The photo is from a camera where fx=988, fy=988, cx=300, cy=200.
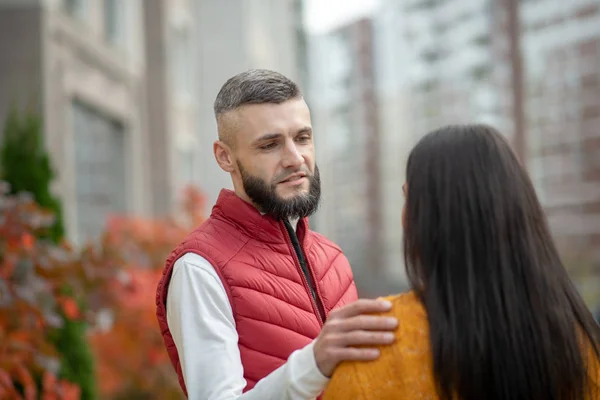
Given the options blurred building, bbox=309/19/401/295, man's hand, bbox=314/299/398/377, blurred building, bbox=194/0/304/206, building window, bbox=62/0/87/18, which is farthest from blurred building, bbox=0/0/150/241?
blurred building, bbox=309/19/401/295

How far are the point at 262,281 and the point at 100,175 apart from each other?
13.5m

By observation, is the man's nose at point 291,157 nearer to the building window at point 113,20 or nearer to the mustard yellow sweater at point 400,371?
the mustard yellow sweater at point 400,371

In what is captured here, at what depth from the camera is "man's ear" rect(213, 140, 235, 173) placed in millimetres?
2660

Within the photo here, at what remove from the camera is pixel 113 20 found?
15148mm

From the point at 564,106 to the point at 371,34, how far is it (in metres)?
59.6

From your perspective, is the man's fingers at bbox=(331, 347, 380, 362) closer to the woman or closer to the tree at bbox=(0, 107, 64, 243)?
the woman

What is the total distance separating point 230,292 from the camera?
2465 mm

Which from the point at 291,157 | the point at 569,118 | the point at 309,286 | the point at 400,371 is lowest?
the point at 400,371

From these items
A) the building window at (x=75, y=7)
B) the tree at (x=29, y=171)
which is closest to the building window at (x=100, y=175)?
the building window at (x=75, y=7)

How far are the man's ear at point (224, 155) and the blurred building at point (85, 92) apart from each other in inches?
309

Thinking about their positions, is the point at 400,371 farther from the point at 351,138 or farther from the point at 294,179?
the point at 351,138

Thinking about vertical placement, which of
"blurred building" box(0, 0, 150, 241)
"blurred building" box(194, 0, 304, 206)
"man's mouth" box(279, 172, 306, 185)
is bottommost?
"man's mouth" box(279, 172, 306, 185)

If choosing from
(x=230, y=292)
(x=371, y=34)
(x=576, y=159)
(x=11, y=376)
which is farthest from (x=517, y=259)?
(x=371, y=34)

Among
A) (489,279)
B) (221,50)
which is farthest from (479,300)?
(221,50)
